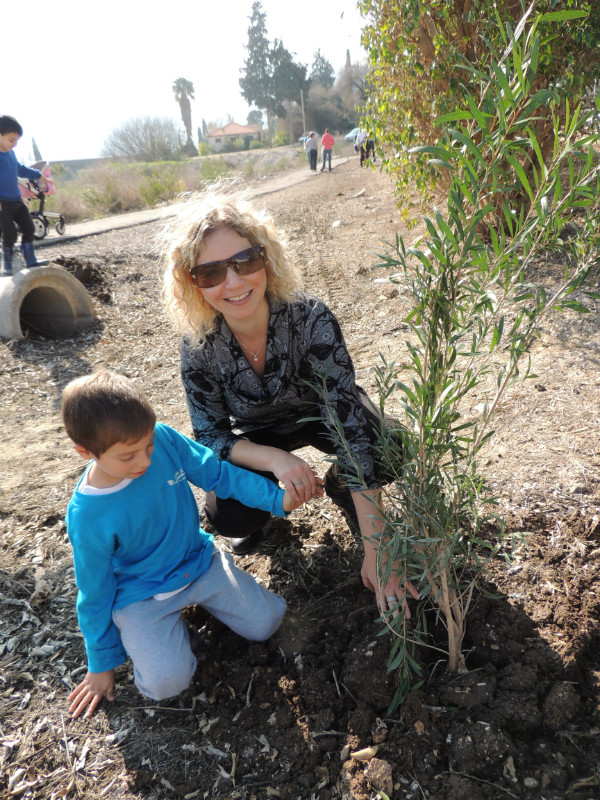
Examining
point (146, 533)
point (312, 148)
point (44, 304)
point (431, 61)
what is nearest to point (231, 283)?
point (146, 533)

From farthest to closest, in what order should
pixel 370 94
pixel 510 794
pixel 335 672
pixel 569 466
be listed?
pixel 370 94 < pixel 569 466 < pixel 335 672 < pixel 510 794

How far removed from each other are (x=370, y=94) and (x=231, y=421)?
4.42m

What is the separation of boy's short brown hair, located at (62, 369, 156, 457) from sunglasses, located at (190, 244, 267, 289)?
55 centimetres

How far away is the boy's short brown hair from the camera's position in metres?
1.67

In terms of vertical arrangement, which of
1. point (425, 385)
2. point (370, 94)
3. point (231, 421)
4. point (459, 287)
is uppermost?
point (370, 94)

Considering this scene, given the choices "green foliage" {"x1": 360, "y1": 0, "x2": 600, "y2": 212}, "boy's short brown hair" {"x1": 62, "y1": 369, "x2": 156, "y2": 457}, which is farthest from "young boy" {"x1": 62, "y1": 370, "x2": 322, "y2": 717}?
"green foliage" {"x1": 360, "y1": 0, "x2": 600, "y2": 212}

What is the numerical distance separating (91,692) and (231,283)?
1.59 metres

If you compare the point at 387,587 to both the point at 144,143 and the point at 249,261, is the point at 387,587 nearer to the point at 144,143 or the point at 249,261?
the point at 249,261

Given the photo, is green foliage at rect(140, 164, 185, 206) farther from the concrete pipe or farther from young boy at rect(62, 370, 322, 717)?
young boy at rect(62, 370, 322, 717)

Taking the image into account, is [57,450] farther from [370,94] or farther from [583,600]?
[370,94]

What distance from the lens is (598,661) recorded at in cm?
175

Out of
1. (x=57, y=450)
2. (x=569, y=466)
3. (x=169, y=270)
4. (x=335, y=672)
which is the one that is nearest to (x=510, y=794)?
(x=335, y=672)

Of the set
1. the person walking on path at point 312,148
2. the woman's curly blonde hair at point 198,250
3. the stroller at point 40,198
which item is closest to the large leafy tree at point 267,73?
the person walking on path at point 312,148

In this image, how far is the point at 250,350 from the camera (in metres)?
2.31
